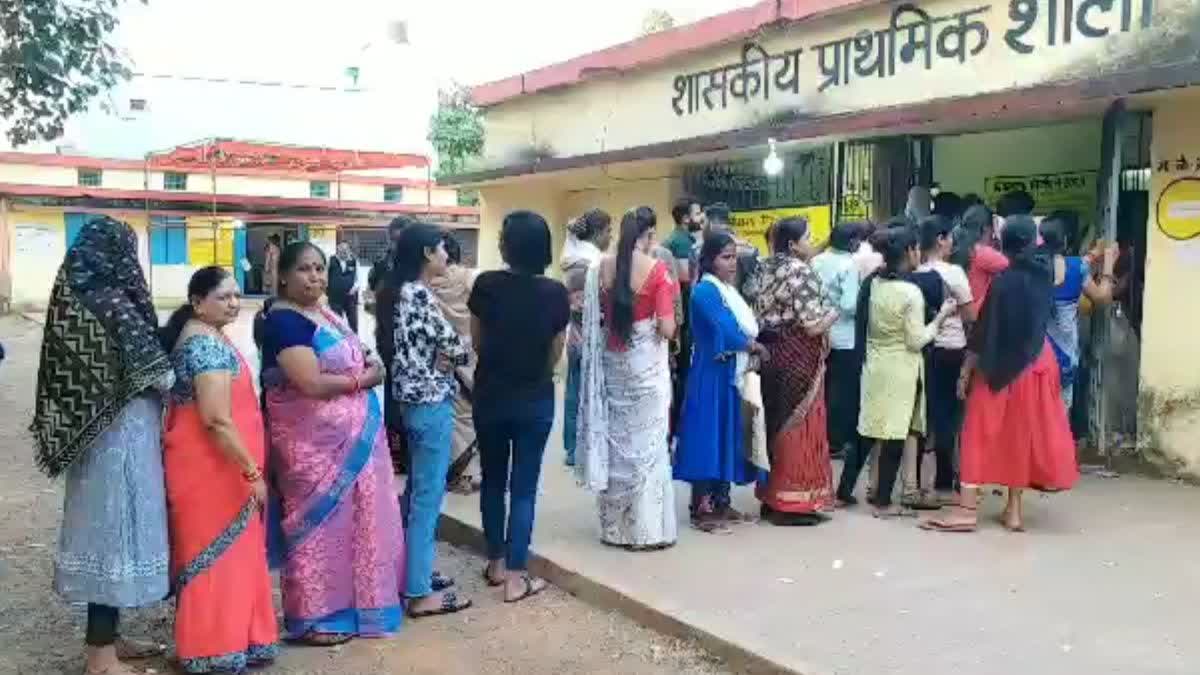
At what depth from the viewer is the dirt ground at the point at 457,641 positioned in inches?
160

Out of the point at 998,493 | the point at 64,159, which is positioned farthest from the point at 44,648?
the point at 64,159

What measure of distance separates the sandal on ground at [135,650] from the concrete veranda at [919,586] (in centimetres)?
173

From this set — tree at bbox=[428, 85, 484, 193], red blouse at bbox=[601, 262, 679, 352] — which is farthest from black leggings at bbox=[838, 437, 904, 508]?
tree at bbox=[428, 85, 484, 193]

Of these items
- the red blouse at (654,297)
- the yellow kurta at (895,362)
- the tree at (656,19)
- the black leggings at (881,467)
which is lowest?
the black leggings at (881,467)

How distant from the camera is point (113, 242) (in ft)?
12.0

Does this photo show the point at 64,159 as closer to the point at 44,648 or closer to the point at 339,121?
the point at 339,121

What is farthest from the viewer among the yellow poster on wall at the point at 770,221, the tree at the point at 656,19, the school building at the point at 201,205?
the school building at the point at 201,205

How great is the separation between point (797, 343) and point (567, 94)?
6.93 metres

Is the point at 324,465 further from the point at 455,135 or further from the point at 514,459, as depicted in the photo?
the point at 455,135

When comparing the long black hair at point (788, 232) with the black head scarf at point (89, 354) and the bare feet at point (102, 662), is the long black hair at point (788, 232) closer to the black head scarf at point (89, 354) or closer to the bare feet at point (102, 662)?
the black head scarf at point (89, 354)

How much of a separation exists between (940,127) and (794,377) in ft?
10.3

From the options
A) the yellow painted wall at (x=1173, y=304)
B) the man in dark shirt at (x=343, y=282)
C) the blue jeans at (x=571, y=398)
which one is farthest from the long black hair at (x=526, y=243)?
the man in dark shirt at (x=343, y=282)

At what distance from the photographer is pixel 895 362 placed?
584 cm

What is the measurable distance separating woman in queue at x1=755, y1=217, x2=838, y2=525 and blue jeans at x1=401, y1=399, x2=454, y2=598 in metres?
1.89
